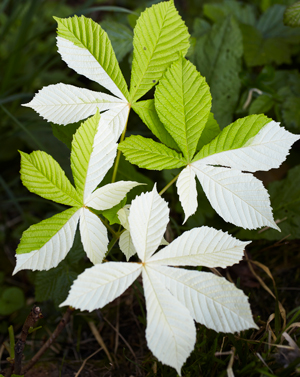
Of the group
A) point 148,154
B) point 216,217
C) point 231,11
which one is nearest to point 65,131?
point 148,154

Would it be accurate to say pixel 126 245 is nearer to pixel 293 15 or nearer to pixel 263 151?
pixel 263 151

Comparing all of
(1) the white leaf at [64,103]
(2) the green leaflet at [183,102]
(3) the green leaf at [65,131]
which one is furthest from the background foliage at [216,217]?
(2) the green leaflet at [183,102]

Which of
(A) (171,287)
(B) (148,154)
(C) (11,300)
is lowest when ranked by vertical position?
(C) (11,300)

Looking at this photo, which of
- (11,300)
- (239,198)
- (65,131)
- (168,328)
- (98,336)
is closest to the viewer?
(168,328)

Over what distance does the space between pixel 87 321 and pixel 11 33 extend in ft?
6.17

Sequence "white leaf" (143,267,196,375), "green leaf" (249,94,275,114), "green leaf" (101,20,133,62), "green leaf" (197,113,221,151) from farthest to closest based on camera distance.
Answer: "green leaf" (249,94,275,114) → "green leaf" (101,20,133,62) → "green leaf" (197,113,221,151) → "white leaf" (143,267,196,375)

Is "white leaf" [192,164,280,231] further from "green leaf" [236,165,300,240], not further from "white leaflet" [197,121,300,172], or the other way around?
"green leaf" [236,165,300,240]

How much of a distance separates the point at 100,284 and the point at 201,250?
205 mm

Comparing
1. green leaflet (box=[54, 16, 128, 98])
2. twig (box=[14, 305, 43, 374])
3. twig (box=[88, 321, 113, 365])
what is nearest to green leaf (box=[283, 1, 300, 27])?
green leaflet (box=[54, 16, 128, 98])

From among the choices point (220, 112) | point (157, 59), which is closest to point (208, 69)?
point (220, 112)

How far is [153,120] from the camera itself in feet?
2.40

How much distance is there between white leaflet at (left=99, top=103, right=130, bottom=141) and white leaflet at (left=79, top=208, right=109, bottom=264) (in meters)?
0.20

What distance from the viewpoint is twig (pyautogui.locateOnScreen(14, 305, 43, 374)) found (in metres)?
0.66

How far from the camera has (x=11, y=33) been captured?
2025 millimetres
